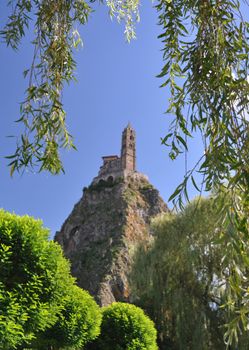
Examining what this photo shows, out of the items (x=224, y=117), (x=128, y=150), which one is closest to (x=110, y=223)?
(x=128, y=150)

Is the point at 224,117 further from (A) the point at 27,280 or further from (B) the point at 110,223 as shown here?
(B) the point at 110,223

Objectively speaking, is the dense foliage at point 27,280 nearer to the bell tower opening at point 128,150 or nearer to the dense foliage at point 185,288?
the dense foliage at point 185,288

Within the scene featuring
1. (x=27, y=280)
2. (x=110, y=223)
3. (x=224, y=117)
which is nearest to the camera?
(x=224, y=117)

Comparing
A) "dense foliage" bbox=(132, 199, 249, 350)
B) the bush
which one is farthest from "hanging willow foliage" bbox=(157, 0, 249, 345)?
"dense foliage" bbox=(132, 199, 249, 350)

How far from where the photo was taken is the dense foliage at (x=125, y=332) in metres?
13.6

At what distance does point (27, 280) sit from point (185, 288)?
10546 mm

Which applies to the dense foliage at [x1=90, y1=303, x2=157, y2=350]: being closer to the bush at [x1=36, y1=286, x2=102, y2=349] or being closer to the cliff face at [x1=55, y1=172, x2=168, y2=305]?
the bush at [x1=36, y1=286, x2=102, y2=349]

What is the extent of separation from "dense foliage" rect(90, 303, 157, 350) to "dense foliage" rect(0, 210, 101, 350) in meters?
3.00

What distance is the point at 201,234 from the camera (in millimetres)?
18125

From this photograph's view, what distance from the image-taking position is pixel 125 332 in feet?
45.4

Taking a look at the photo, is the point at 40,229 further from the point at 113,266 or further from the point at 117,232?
the point at 117,232

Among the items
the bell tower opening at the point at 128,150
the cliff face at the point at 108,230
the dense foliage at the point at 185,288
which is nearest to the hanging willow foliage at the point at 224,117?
the dense foliage at the point at 185,288

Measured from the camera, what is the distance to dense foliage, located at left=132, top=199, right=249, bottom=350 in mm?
16938

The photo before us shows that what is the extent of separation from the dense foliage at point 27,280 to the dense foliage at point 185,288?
6.66 m
